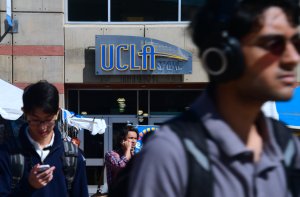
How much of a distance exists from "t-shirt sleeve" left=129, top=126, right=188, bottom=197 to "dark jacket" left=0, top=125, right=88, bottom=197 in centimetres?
201

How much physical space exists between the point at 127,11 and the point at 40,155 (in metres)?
12.5

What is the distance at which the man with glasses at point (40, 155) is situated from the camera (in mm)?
3578

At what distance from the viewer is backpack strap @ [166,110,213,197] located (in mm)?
1669

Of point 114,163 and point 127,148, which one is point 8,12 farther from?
point 114,163

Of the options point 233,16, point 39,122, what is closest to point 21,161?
point 39,122

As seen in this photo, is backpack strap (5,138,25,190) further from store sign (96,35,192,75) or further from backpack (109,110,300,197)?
store sign (96,35,192,75)

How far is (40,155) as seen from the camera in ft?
12.3

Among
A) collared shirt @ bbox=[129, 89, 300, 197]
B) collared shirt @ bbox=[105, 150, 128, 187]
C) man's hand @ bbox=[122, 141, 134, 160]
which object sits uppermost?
collared shirt @ bbox=[129, 89, 300, 197]

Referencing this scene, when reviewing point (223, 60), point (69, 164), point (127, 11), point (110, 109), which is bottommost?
point (110, 109)

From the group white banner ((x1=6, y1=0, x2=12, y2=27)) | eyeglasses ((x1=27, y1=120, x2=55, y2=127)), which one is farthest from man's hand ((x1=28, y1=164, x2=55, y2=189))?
white banner ((x1=6, y1=0, x2=12, y2=27))

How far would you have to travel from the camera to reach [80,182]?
386cm

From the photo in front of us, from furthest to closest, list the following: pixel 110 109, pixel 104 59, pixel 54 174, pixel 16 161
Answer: pixel 110 109 → pixel 104 59 → pixel 54 174 → pixel 16 161

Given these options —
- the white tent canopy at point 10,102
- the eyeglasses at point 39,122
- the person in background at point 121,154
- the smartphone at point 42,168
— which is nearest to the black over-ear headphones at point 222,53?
the smartphone at point 42,168

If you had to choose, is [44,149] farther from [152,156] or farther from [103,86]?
[103,86]
